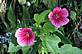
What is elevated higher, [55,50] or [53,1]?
[53,1]

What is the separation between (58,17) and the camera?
1.64 meters

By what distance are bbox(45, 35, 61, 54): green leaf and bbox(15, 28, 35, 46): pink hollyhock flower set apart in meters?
0.08

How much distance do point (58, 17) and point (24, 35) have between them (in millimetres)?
200

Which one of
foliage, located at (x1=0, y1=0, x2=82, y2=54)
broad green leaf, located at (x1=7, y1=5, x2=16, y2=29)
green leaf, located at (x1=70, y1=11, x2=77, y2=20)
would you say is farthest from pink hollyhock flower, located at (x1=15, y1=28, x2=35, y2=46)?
green leaf, located at (x1=70, y1=11, x2=77, y2=20)

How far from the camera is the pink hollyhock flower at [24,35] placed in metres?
1.59

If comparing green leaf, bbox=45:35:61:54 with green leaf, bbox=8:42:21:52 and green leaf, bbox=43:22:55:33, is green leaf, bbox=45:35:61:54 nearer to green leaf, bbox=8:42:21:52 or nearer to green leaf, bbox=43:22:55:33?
green leaf, bbox=43:22:55:33

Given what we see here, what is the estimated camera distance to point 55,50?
1.56 m

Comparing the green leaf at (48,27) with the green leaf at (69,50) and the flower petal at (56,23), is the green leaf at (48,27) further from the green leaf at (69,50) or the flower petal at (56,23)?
the green leaf at (69,50)

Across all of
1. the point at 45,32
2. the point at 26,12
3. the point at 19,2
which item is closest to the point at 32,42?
the point at 45,32

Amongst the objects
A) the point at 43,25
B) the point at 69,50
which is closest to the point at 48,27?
the point at 43,25

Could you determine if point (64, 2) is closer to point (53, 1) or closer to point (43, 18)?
point (53, 1)

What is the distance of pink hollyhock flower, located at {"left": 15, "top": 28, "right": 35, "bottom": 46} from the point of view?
159 centimetres

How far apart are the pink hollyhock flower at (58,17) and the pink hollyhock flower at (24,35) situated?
0.42 feet

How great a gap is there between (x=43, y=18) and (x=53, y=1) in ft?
0.73
